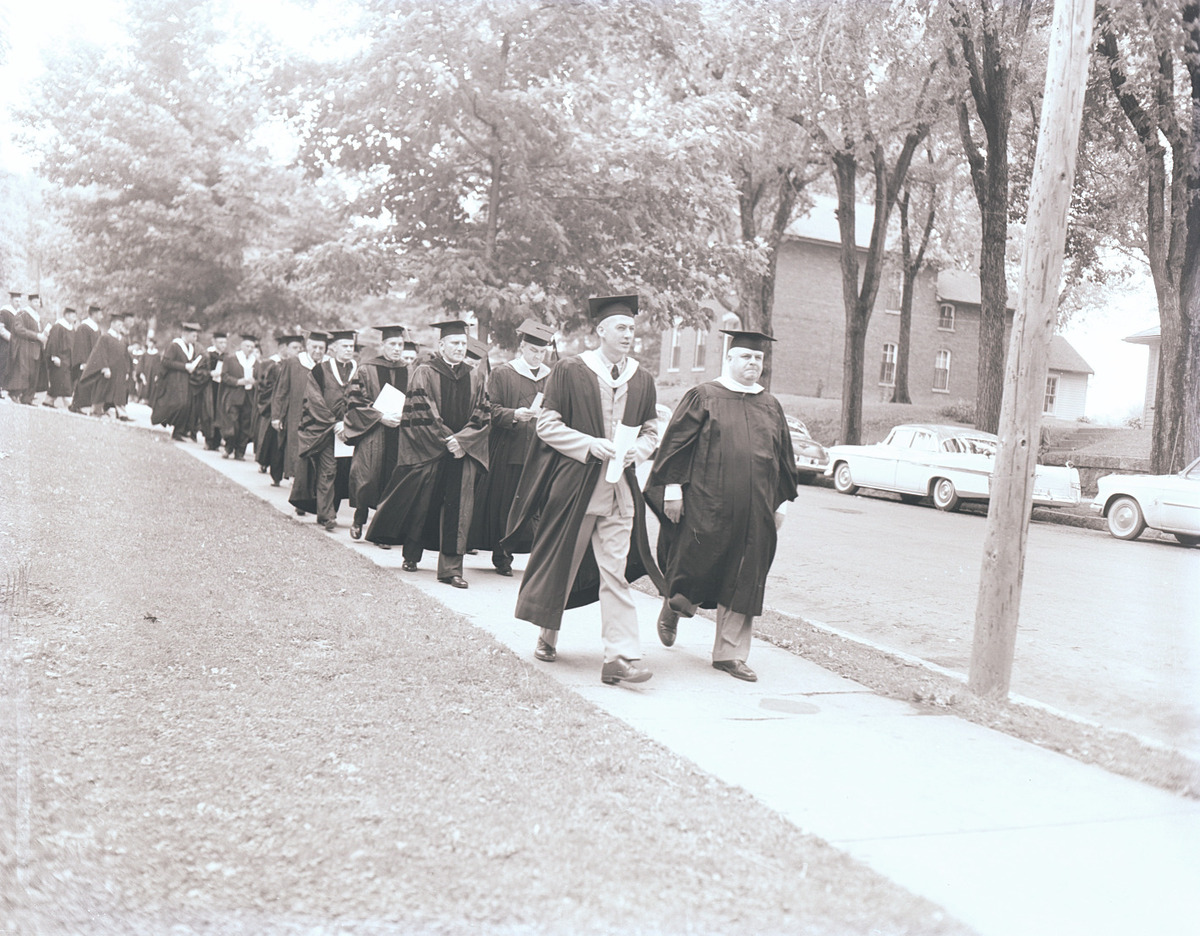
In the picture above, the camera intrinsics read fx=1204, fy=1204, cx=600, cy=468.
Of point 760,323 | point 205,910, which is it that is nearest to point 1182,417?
point 760,323

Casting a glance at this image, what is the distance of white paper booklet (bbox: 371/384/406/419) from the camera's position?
10.6m

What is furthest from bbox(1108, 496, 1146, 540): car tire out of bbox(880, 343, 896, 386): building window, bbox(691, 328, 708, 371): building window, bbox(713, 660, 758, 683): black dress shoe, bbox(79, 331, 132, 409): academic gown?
bbox(880, 343, 896, 386): building window

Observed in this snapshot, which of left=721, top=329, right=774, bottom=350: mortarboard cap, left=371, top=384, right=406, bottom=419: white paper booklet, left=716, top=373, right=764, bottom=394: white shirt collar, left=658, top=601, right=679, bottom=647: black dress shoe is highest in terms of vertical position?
left=721, top=329, right=774, bottom=350: mortarboard cap

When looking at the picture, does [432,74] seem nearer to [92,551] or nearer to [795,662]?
[92,551]

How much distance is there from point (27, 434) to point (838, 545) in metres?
10.1

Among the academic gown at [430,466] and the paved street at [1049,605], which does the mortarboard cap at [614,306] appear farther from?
the paved street at [1049,605]

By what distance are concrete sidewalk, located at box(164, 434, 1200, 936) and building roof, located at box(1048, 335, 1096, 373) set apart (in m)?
50.6

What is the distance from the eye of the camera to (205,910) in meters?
3.30

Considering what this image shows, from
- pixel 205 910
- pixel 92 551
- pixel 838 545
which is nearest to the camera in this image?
pixel 205 910

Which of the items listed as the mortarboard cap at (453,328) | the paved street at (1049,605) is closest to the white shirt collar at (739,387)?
the paved street at (1049,605)

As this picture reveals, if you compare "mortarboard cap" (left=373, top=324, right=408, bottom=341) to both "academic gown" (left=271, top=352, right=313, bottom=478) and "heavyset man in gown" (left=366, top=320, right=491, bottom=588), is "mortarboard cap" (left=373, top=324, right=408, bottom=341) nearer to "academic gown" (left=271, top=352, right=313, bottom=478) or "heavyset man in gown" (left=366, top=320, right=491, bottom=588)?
"heavyset man in gown" (left=366, top=320, right=491, bottom=588)

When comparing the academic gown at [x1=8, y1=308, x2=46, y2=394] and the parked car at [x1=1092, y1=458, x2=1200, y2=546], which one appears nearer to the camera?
the parked car at [x1=1092, y1=458, x2=1200, y2=546]

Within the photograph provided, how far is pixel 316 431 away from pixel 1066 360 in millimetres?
48532

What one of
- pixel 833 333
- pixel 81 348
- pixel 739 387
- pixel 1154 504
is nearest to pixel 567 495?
pixel 739 387
